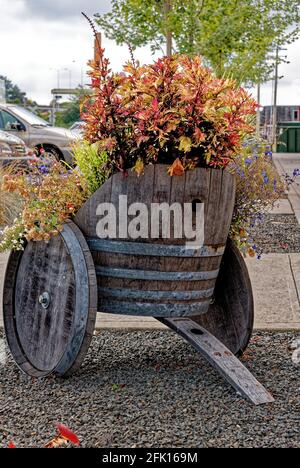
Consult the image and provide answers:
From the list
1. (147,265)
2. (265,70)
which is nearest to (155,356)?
(147,265)

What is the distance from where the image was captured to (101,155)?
12.9 feet

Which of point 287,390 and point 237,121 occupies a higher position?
point 237,121

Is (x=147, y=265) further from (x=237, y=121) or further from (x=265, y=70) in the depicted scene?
(x=265, y=70)

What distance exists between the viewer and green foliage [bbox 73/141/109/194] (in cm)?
395

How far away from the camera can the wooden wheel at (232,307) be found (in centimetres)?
433

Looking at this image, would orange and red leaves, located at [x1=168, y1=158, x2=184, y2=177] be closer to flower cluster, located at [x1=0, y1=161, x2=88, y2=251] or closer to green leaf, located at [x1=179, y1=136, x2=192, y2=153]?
green leaf, located at [x1=179, y1=136, x2=192, y2=153]

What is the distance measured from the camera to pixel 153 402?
370 centimetres

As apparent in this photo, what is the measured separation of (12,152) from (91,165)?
8.27 meters

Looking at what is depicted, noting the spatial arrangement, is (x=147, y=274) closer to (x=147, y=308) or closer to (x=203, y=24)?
(x=147, y=308)

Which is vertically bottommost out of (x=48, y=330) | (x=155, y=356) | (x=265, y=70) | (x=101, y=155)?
(x=155, y=356)

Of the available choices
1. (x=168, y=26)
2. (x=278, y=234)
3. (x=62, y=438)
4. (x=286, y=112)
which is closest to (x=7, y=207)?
(x=278, y=234)

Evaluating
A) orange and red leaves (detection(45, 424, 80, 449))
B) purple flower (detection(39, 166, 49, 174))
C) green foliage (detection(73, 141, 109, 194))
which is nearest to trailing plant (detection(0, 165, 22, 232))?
purple flower (detection(39, 166, 49, 174))

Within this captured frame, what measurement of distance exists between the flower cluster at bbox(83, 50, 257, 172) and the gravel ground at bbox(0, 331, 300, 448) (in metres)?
1.17

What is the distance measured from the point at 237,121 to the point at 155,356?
1.54 m
